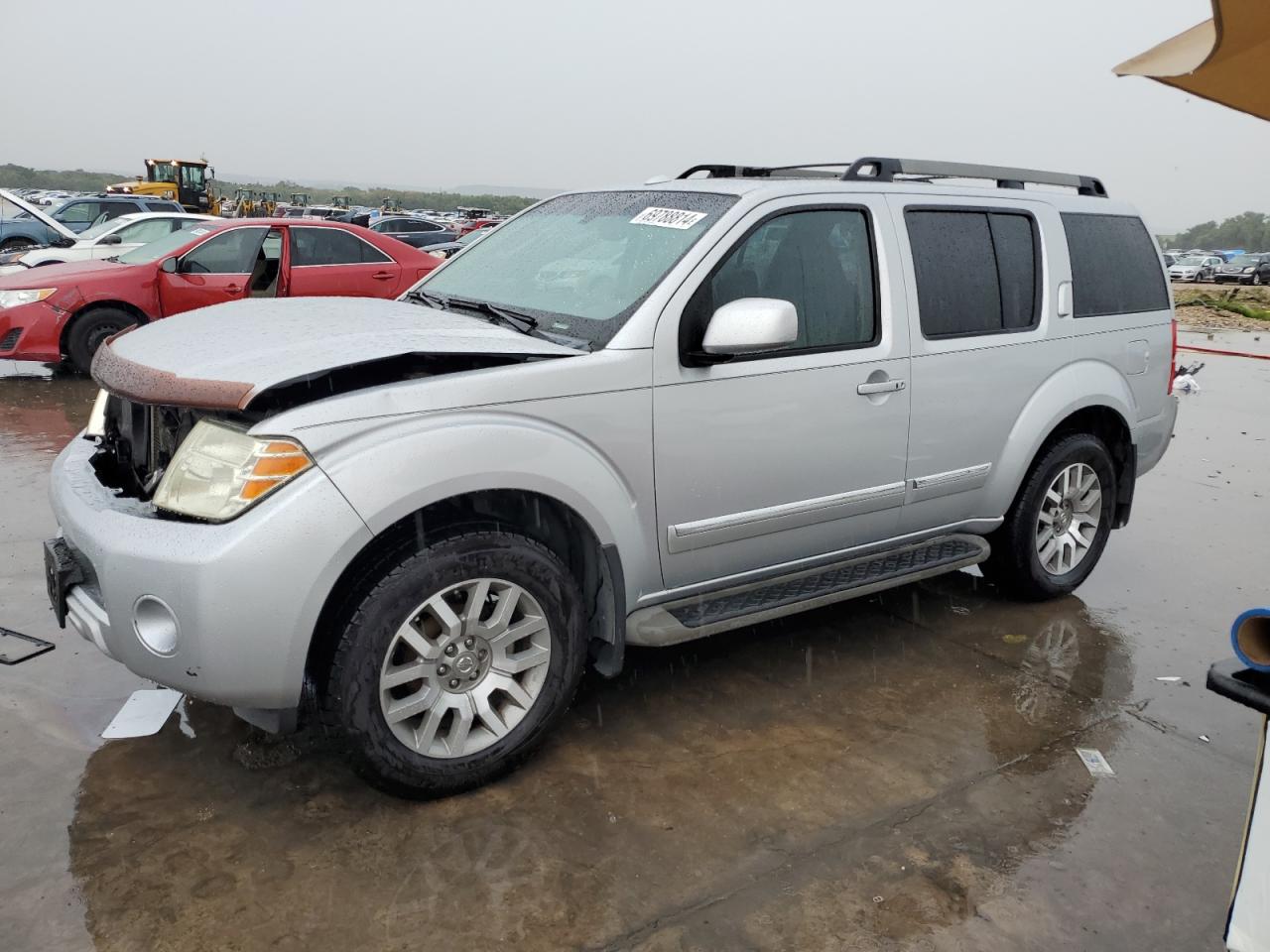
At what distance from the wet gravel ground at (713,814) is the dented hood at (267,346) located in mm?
1207

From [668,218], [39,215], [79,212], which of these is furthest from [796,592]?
[79,212]

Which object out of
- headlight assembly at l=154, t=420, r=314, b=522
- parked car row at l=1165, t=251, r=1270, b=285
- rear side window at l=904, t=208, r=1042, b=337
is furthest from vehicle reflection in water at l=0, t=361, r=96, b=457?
parked car row at l=1165, t=251, r=1270, b=285

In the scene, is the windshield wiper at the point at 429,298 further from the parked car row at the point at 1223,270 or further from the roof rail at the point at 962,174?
the parked car row at the point at 1223,270

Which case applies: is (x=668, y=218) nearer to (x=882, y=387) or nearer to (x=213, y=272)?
(x=882, y=387)

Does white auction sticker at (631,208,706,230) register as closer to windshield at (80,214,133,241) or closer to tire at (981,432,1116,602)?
tire at (981,432,1116,602)

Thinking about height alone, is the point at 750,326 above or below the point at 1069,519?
above

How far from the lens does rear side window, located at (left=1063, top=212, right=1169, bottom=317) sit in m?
4.58

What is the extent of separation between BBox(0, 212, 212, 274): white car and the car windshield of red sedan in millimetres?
1039

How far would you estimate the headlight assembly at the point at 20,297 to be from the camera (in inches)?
358

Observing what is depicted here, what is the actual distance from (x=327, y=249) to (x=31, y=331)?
2690 mm

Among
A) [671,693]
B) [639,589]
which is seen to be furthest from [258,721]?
[671,693]

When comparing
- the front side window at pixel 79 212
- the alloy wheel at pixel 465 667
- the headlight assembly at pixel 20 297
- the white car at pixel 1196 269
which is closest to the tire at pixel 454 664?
the alloy wheel at pixel 465 667

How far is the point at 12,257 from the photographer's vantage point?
12.6m

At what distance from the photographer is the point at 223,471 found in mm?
2684
